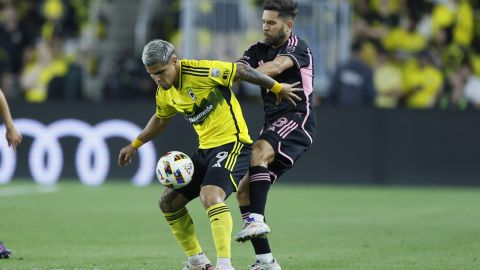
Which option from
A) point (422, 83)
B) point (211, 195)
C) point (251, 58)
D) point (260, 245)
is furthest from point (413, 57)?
point (211, 195)

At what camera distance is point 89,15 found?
2277 cm

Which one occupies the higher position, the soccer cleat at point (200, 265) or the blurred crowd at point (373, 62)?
the soccer cleat at point (200, 265)

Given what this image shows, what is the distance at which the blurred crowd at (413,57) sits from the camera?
19.0 meters

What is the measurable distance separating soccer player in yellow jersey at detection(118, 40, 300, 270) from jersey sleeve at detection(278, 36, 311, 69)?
1.72 ft

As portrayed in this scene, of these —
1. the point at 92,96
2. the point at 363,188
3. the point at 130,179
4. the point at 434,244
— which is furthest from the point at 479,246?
the point at 92,96

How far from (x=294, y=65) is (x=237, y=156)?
1.15m

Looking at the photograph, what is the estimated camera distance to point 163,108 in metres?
8.62

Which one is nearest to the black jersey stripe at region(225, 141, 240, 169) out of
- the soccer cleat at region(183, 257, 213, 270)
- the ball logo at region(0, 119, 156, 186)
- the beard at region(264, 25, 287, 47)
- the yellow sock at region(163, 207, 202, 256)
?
the yellow sock at region(163, 207, 202, 256)

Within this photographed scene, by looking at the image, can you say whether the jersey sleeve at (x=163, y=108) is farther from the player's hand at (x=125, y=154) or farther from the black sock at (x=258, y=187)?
the black sock at (x=258, y=187)

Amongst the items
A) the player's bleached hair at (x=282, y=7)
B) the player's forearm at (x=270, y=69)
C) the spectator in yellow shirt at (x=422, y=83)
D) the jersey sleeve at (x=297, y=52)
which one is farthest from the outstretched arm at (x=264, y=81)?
the spectator in yellow shirt at (x=422, y=83)

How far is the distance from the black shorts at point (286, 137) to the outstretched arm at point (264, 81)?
58 cm

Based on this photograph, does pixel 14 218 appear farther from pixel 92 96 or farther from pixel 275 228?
pixel 92 96

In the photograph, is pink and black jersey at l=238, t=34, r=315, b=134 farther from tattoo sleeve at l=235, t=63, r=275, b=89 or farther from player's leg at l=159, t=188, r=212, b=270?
player's leg at l=159, t=188, r=212, b=270

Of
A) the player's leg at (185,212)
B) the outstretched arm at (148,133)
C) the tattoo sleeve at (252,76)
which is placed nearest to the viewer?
the tattoo sleeve at (252,76)
